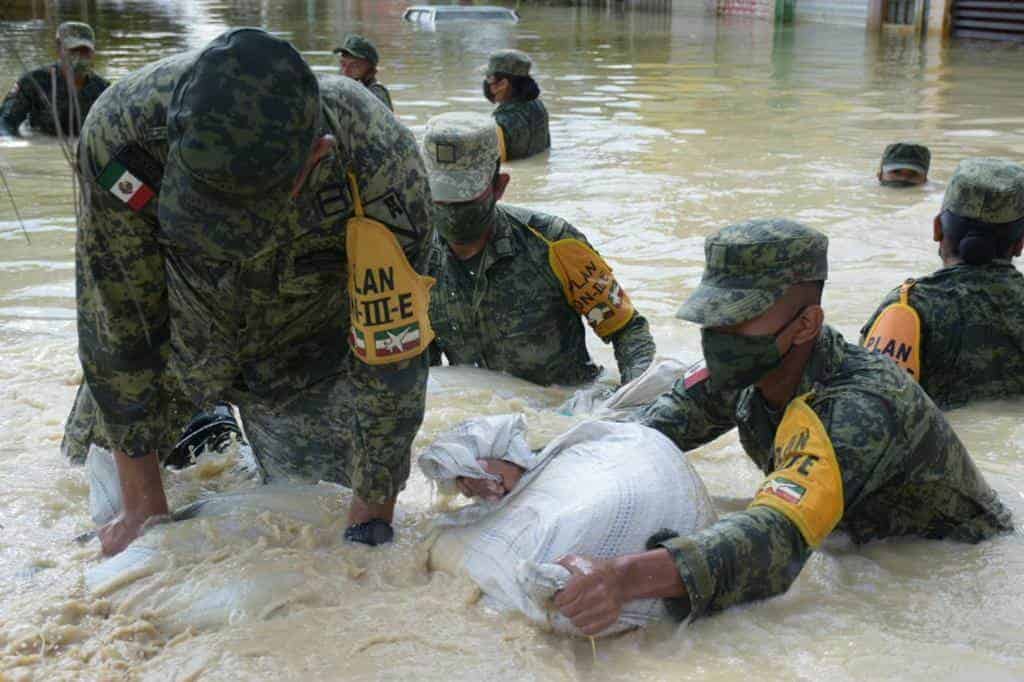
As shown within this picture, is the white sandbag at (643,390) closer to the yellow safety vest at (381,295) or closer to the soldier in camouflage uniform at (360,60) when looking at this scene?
the yellow safety vest at (381,295)

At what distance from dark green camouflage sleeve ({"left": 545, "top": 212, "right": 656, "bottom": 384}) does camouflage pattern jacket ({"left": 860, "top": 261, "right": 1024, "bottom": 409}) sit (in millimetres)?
738

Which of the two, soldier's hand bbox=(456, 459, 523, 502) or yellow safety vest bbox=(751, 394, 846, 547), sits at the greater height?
yellow safety vest bbox=(751, 394, 846, 547)

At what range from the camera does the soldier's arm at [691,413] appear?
9.75 ft

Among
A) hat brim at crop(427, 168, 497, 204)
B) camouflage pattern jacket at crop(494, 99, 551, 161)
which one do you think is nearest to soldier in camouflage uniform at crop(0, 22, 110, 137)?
camouflage pattern jacket at crop(494, 99, 551, 161)

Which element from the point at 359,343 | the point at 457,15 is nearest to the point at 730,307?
the point at 359,343

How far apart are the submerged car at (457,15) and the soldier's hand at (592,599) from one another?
2290 centimetres

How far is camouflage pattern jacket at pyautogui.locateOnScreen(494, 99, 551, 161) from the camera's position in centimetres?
888

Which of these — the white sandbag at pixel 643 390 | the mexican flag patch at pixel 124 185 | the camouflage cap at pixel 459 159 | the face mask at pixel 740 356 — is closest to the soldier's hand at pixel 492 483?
the face mask at pixel 740 356

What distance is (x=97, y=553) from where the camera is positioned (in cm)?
275

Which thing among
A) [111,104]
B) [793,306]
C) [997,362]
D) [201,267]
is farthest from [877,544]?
[111,104]

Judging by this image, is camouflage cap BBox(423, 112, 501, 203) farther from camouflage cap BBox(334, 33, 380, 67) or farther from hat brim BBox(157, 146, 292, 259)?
camouflage cap BBox(334, 33, 380, 67)

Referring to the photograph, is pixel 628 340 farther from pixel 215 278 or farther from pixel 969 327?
pixel 215 278

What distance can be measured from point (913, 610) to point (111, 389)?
1.90m

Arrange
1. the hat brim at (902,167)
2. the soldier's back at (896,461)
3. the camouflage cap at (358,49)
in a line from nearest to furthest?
the soldier's back at (896,461) < the hat brim at (902,167) < the camouflage cap at (358,49)
